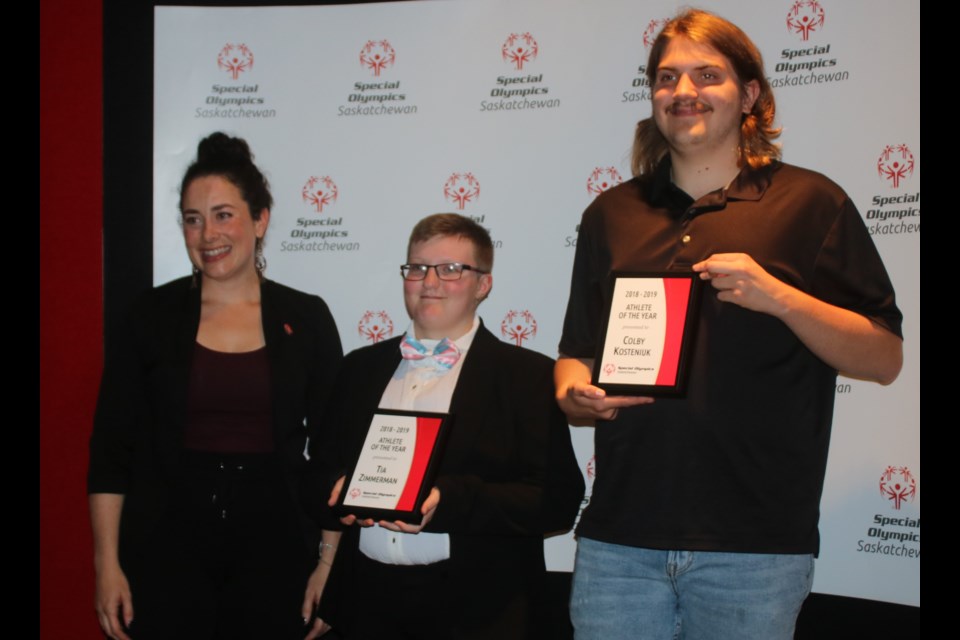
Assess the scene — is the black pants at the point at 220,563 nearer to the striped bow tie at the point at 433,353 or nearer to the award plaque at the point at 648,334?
the striped bow tie at the point at 433,353

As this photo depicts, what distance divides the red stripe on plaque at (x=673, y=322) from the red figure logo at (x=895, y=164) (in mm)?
1559

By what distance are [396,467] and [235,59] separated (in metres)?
2.22

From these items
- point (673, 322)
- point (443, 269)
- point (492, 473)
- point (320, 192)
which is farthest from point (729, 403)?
point (320, 192)

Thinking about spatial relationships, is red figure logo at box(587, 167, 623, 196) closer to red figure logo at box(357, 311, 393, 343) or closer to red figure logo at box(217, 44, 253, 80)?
red figure logo at box(357, 311, 393, 343)

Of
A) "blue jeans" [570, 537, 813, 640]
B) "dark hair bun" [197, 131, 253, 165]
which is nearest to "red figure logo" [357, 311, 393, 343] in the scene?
"dark hair bun" [197, 131, 253, 165]

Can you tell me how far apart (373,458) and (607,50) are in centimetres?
197

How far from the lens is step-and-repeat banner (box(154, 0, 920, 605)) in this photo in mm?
3332

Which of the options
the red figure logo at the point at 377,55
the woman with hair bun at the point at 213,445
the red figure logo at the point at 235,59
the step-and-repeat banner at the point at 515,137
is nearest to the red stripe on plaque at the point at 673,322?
the woman with hair bun at the point at 213,445

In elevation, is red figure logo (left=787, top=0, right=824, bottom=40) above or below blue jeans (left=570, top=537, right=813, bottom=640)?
above

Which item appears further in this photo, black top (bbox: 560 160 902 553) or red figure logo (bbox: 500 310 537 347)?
red figure logo (bbox: 500 310 537 347)

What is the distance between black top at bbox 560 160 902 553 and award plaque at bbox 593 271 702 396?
0.26 feet

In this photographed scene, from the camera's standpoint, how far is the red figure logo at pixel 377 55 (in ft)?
12.9

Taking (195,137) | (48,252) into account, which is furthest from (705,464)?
(48,252)

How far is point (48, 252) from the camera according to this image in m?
4.06
